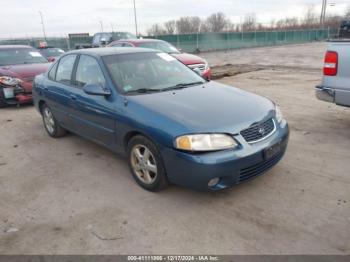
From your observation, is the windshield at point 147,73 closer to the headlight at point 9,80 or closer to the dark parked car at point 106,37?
the headlight at point 9,80

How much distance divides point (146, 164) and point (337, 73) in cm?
335

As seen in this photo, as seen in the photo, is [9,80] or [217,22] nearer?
[9,80]

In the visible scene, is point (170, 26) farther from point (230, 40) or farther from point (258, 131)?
point (258, 131)

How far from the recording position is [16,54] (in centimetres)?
929

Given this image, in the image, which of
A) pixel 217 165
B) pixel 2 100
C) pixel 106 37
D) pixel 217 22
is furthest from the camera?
pixel 217 22

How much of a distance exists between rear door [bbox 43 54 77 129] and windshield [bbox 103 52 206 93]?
0.95m

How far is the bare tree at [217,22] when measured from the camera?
78875 mm

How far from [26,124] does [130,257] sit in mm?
5126

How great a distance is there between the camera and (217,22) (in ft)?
267

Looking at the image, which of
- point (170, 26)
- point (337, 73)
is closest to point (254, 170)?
point (337, 73)

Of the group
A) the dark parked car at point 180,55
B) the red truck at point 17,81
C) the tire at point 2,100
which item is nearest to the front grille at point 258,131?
the dark parked car at point 180,55

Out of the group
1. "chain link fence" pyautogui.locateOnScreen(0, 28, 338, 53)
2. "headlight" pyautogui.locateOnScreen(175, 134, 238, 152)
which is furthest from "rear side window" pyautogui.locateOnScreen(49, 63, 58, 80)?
"chain link fence" pyautogui.locateOnScreen(0, 28, 338, 53)

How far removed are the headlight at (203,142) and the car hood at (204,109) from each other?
6 cm

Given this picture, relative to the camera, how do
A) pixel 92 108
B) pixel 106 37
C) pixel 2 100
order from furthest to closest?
pixel 106 37
pixel 2 100
pixel 92 108
